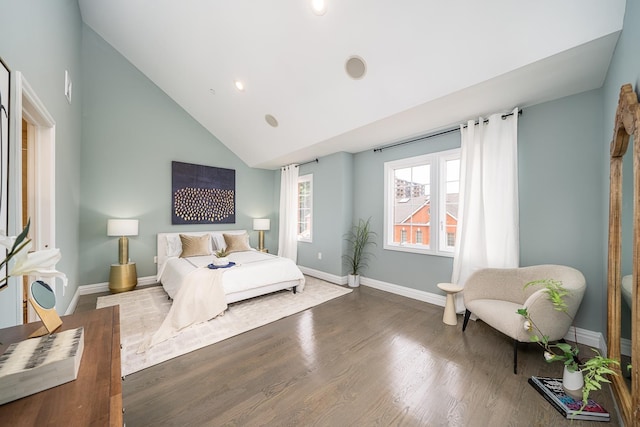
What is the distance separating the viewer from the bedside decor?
3707mm

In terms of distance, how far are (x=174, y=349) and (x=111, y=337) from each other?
1.40 m

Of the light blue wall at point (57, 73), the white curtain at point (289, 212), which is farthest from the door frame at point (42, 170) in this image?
the white curtain at point (289, 212)

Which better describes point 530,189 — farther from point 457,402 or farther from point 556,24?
point 457,402

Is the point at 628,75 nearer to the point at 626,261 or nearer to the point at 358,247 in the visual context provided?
the point at 626,261

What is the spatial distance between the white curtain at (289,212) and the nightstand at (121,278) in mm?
2551

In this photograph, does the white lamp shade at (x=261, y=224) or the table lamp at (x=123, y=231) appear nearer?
the table lamp at (x=123, y=231)

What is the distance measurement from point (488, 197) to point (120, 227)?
16.1ft

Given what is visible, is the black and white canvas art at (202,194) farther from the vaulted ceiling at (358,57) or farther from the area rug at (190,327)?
the area rug at (190,327)

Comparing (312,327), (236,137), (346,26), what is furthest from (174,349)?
(236,137)

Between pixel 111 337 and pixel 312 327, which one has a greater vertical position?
pixel 111 337

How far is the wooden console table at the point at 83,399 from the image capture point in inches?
24.5

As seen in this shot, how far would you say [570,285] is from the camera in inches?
78.2

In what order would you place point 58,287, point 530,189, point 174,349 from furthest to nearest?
1. point 530,189
2. point 58,287
3. point 174,349

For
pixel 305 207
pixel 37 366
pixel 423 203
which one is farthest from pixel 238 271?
pixel 423 203
